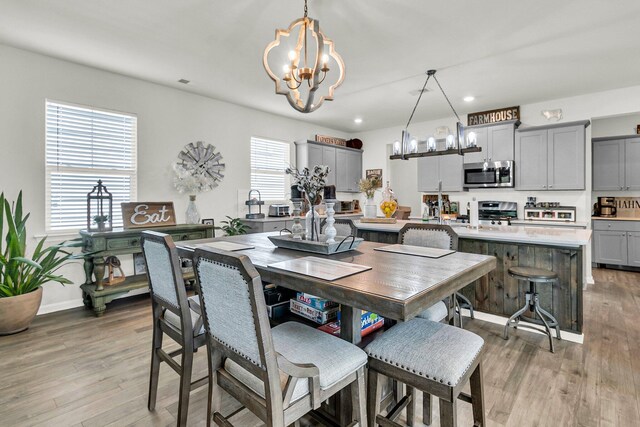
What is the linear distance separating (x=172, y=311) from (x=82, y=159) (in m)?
2.96

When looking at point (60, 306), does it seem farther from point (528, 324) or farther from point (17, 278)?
point (528, 324)

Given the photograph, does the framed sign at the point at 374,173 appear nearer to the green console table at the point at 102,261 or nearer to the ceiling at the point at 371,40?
the ceiling at the point at 371,40

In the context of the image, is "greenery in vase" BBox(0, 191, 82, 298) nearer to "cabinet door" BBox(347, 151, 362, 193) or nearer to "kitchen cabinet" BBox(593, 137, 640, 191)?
"cabinet door" BBox(347, 151, 362, 193)

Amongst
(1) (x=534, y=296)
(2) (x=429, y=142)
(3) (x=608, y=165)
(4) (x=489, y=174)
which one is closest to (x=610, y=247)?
(3) (x=608, y=165)

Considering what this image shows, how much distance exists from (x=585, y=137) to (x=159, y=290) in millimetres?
5700

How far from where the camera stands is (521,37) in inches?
117

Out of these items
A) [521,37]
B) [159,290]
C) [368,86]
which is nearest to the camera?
[159,290]

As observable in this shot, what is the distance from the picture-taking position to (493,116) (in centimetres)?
540

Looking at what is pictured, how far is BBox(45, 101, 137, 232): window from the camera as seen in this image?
3.48 m

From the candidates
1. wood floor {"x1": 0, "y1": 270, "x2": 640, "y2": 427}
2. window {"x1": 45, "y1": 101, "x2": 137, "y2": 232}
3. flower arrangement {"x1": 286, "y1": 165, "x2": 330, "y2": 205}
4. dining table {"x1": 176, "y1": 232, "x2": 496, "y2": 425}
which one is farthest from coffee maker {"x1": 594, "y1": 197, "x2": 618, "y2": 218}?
window {"x1": 45, "y1": 101, "x2": 137, "y2": 232}

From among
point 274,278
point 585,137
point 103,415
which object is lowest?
point 103,415

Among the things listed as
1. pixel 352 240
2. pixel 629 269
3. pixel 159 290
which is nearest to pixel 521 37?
pixel 352 240

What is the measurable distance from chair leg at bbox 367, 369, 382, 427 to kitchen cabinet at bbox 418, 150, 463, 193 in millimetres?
4910

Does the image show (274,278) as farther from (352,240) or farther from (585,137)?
(585,137)
